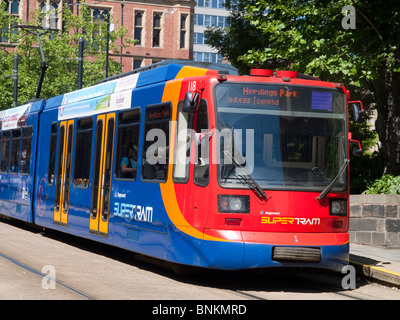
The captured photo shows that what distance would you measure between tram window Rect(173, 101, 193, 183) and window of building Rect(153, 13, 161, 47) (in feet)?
217

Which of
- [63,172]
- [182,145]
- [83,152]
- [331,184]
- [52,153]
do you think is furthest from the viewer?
[52,153]

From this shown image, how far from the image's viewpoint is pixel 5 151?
68.4 feet

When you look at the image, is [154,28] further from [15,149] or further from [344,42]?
[344,42]

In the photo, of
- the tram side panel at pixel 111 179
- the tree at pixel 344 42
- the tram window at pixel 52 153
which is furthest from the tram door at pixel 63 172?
the tree at pixel 344 42

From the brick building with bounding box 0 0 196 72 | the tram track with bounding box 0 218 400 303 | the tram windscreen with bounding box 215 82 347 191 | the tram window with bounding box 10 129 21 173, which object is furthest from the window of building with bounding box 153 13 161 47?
the tram windscreen with bounding box 215 82 347 191

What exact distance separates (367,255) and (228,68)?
12.5ft

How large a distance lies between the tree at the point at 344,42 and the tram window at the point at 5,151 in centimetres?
685

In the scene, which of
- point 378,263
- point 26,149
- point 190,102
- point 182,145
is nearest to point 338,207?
point 378,263

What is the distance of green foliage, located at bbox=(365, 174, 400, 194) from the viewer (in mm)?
15886

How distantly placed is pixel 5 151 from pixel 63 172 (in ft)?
19.2

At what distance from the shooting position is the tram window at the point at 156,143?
11.1 m

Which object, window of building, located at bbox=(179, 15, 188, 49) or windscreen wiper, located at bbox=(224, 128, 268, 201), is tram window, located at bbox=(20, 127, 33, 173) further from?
window of building, located at bbox=(179, 15, 188, 49)

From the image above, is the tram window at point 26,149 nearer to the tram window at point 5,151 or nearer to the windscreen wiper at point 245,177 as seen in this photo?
the tram window at point 5,151

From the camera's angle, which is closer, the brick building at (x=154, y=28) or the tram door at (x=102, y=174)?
the tram door at (x=102, y=174)
